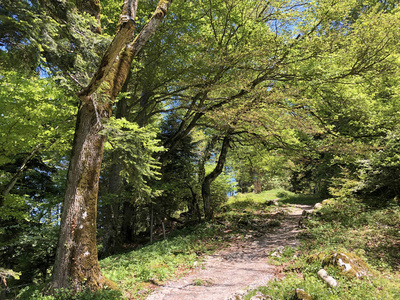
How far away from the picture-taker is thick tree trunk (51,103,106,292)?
430cm

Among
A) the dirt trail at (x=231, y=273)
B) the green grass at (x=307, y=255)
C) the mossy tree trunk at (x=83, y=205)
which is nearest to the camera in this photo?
the green grass at (x=307, y=255)

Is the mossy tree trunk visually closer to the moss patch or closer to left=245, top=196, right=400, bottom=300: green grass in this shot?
left=245, top=196, right=400, bottom=300: green grass

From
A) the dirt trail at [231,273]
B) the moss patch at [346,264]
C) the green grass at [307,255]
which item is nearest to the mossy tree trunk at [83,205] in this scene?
the green grass at [307,255]

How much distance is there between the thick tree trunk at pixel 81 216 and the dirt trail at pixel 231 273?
1.46 metres

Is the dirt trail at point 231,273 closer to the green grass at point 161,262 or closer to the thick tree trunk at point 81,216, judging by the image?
the green grass at point 161,262

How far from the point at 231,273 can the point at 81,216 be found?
401 cm

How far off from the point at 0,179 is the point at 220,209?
10796 mm

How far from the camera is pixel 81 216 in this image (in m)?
4.56

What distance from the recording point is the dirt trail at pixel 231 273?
482 cm

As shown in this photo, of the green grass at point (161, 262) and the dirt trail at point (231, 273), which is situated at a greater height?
the green grass at point (161, 262)

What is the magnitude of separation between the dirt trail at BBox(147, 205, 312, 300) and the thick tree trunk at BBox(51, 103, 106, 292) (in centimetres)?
146

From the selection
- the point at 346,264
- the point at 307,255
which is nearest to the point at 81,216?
the point at 346,264

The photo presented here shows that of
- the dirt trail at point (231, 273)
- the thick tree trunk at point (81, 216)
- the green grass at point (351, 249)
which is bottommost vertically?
the dirt trail at point (231, 273)

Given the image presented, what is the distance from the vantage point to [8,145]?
6.33 metres
